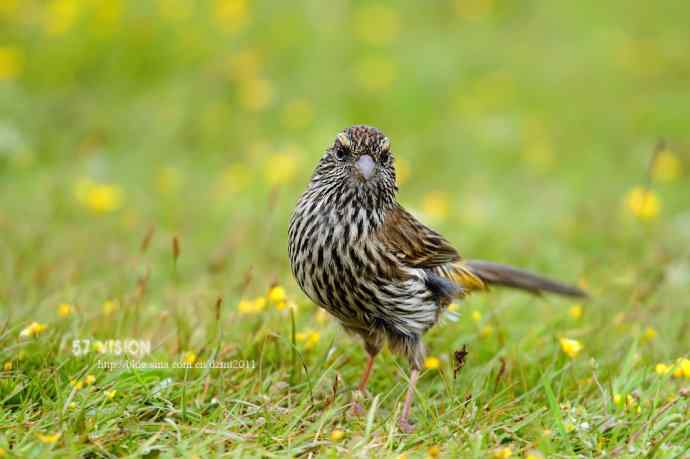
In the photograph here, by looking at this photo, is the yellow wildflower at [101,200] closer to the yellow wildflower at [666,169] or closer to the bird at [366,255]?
the bird at [366,255]

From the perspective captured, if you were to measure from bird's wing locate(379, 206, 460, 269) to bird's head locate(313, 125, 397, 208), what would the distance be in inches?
6.9

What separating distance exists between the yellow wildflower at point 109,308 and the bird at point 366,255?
1.08 metres

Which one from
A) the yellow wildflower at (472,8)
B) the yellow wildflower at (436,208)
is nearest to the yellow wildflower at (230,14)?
the yellow wildflower at (436,208)

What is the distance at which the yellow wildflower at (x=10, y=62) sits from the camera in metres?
8.41

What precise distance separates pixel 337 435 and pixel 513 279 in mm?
2100

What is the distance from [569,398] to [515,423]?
486 millimetres

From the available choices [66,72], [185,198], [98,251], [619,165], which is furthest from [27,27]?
[619,165]

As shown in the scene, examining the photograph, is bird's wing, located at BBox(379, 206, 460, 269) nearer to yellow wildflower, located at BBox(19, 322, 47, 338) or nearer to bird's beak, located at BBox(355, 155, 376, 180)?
bird's beak, located at BBox(355, 155, 376, 180)

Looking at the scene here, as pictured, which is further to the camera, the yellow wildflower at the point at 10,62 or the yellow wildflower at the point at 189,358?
the yellow wildflower at the point at 10,62

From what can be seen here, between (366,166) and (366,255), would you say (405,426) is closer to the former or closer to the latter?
(366,255)

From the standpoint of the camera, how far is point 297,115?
8.94m

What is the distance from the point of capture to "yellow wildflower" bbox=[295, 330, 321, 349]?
181 inches

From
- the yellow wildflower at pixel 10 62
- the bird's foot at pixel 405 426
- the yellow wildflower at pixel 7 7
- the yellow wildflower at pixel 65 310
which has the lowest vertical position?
the bird's foot at pixel 405 426

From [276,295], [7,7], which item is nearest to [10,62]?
[7,7]
